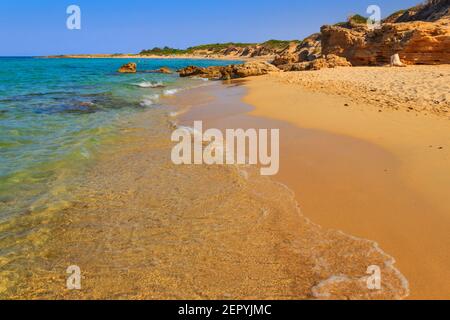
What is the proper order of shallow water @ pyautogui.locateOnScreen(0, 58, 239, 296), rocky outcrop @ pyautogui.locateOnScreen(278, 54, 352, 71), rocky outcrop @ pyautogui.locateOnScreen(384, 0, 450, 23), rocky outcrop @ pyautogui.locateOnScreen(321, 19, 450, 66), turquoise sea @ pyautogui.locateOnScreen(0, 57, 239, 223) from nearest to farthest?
shallow water @ pyautogui.locateOnScreen(0, 58, 239, 296)
turquoise sea @ pyautogui.locateOnScreen(0, 57, 239, 223)
rocky outcrop @ pyautogui.locateOnScreen(321, 19, 450, 66)
rocky outcrop @ pyautogui.locateOnScreen(278, 54, 352, 71)
rocky outcrop @ pyautogui.locateOnScreen(384, 0, 450, 23)

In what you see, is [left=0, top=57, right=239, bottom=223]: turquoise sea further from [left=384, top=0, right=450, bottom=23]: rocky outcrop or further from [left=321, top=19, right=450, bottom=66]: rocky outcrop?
[left=384, top=0, right=450, bottom=23]: rocky outcrop

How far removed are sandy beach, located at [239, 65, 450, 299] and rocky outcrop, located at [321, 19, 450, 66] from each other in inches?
498

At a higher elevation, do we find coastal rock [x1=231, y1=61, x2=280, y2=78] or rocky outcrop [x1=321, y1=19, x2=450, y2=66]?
rocky outcrop [x1=321, y1=19, x2=450, y2=66]

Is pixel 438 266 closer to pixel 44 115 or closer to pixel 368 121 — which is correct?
pixel 368 121

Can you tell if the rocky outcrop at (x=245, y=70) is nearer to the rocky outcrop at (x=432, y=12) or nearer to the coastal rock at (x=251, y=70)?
the coastal rock at (x=251, y=70)

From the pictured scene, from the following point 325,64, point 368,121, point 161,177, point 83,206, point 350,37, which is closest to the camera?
point 83,206

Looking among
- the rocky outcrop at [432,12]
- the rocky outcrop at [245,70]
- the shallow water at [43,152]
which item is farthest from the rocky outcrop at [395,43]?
the shallow water at [43,152]

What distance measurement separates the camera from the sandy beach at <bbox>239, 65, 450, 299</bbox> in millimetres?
3395

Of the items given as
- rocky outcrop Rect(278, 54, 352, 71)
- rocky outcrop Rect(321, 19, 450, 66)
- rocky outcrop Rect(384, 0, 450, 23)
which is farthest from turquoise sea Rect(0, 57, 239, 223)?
rocky outcrop Rect(384, 0, 450, 23)

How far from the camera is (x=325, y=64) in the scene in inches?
1031

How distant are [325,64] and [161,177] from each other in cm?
2353

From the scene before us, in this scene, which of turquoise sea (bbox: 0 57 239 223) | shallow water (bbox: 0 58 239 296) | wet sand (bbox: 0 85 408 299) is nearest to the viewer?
wet sand (bbox: 0 85 408 299)
